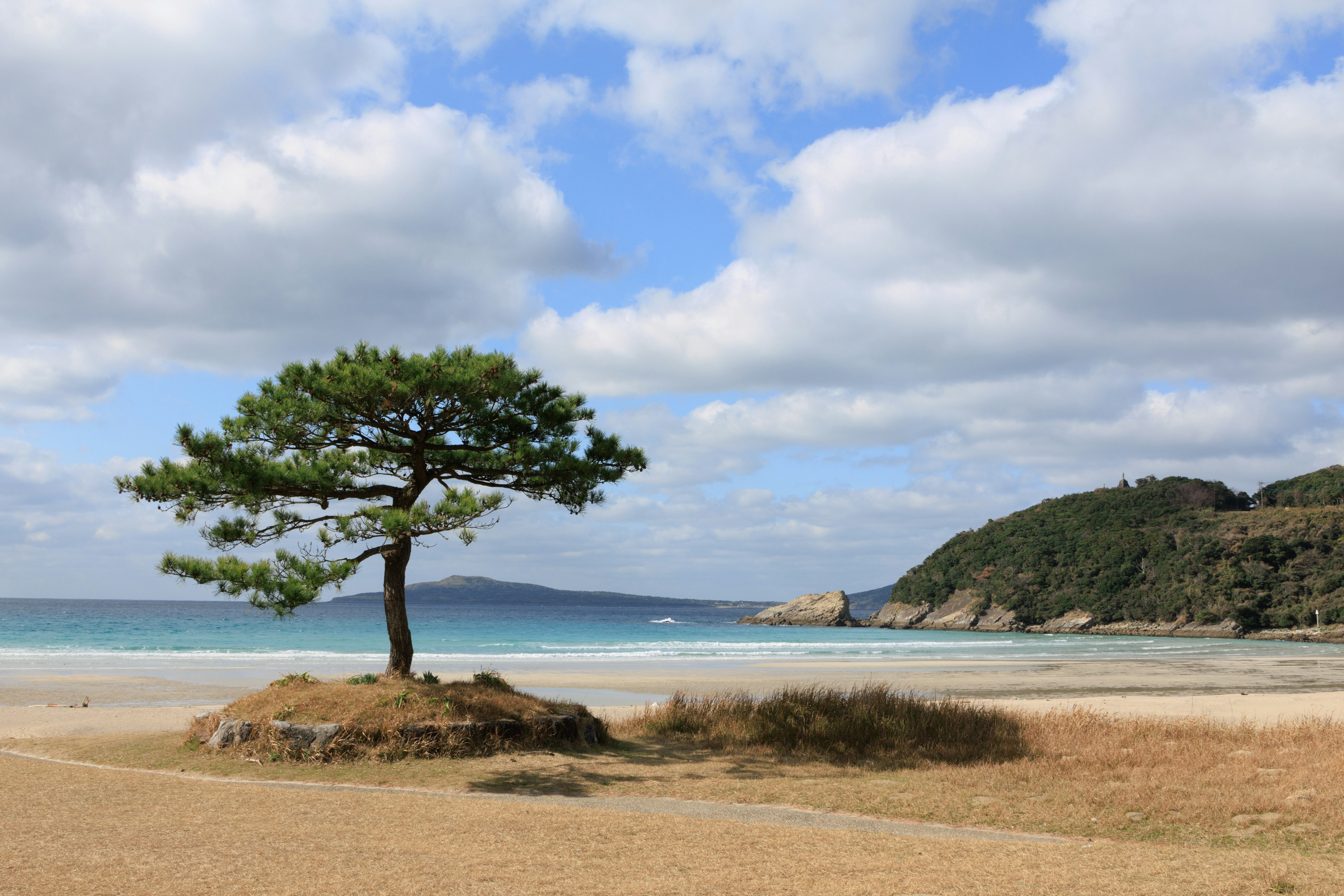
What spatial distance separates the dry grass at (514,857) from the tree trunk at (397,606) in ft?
12.7

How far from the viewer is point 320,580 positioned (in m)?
10.4

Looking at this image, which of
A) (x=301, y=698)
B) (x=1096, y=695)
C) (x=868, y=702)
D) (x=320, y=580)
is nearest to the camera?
(x=320, y=580)

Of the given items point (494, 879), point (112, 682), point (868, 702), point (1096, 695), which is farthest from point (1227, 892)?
point (112, 682)

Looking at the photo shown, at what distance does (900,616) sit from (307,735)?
107950mm

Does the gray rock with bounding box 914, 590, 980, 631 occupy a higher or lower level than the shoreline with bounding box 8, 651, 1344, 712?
lower

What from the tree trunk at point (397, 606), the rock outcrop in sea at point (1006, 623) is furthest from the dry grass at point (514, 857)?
the rock outcrop in sea at point (1006, 623)

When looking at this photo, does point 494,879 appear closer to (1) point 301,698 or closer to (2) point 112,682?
(1) point 301,698

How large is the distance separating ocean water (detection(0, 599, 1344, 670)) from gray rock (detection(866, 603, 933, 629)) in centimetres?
687

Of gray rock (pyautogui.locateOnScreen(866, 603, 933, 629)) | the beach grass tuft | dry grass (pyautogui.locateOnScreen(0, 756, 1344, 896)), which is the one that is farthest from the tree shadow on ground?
gray rock (pyautogui.locateOnScreen(866, 603, 933, 629))

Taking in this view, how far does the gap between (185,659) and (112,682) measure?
12036 millimetres

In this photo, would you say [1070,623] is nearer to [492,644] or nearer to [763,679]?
[492,644]

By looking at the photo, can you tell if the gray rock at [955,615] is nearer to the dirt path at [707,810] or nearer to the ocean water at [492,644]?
the ocean water at [492,644]

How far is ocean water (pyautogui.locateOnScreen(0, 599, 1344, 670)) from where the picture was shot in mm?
39156

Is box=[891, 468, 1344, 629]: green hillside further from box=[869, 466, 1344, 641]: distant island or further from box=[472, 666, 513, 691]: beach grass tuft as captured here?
box=[472, 666, 513, 691]: beach grass tuft
